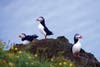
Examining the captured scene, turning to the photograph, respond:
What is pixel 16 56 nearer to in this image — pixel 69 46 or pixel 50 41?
pixel 50 41

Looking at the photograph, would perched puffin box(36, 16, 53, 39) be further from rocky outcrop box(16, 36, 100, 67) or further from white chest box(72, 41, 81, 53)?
rocky outcrop box(16, 36, 100, 67)

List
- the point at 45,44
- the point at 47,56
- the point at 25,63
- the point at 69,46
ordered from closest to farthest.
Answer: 1. the point at 25,63
2. the point at 47,56
3. the point at 45,44
4. the point at 69,46

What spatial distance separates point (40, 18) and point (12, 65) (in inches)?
533

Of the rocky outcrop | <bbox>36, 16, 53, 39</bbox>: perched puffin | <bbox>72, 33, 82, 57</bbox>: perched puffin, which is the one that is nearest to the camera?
the rocky outcrop

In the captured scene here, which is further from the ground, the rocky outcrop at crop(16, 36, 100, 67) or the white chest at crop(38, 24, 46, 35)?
the white chest at crop(38, 24, 46, 35)

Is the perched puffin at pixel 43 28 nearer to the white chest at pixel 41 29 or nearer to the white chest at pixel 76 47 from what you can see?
the white chest at pixel 41 29

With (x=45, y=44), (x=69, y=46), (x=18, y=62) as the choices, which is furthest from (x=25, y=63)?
(x=69, y=46)

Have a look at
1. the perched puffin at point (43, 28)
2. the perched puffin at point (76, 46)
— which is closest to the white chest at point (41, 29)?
the perched puffin at point (43, 28)

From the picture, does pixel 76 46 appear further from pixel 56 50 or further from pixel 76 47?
pixel 56 50

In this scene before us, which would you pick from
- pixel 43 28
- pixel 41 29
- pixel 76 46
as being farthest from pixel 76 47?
pixel 43 28

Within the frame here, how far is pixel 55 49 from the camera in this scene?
19109mm

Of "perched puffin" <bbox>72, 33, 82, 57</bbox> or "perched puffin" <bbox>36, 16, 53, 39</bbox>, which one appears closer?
"perched puffin" <bbox>72, 33, 82, 57</bbox>

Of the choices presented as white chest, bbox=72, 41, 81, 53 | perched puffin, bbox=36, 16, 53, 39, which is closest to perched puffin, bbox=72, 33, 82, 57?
white chest, bbox=72, 41, 81, 53

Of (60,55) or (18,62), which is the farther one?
(60,55)
